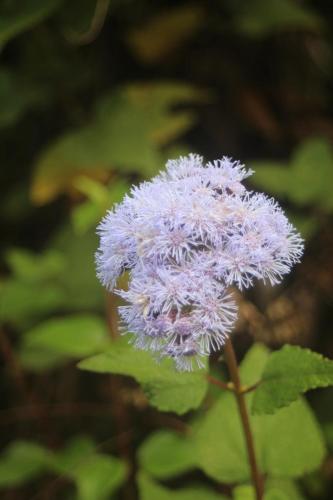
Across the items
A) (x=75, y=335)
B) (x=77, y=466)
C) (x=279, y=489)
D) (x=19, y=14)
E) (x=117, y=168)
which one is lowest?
(x=279, y=489)

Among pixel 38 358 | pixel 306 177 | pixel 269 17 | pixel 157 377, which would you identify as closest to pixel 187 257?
pixel 157 377

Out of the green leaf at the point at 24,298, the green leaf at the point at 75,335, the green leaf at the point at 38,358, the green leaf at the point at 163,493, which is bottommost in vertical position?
the green leaf at the point at 163,493

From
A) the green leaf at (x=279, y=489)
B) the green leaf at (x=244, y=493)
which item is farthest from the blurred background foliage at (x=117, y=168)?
the green leaf at (x=244, y=493)

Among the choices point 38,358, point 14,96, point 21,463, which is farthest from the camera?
point 14,96

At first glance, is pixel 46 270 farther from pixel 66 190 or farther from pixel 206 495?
pixel 206 495

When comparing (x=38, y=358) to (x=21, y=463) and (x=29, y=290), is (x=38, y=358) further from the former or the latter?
(x=21, y=463)

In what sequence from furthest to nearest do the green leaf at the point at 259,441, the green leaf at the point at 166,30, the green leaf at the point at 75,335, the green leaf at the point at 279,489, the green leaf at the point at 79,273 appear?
1. the green leaf at the point at 166,30
2. the green leaf at the point at 79,273
3. the green leaf at the point at 75,335
4. the green leaf at the point at 259,441
5. the green leaf at the point at 279,489

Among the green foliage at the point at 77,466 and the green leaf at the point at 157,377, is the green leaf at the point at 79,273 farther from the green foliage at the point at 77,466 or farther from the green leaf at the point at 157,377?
the green leaf at the point at 157,377
